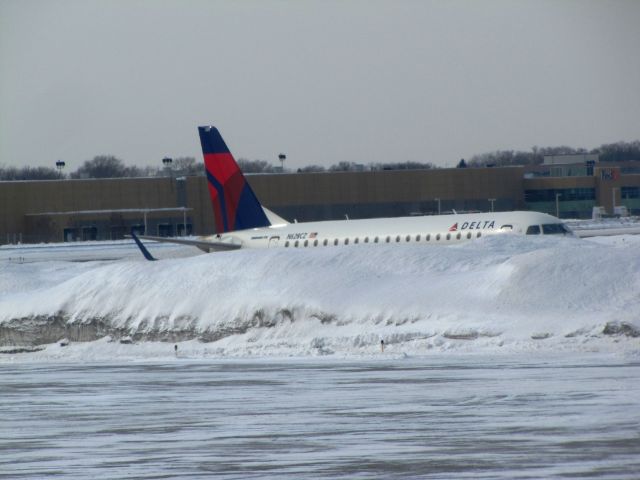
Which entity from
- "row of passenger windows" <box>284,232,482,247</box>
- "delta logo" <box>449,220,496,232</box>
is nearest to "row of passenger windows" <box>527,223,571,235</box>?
"delta logo" <box>449,220,496,232</box>

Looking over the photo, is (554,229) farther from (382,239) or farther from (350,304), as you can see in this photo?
A: (350,304)

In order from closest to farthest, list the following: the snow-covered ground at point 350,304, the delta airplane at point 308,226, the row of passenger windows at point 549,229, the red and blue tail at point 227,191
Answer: the snow-covered ground at point 350,304 < the row of passenger windows at point 549,229 < the delta airplane at point 308,226 < the red and blue tail at point 227,191

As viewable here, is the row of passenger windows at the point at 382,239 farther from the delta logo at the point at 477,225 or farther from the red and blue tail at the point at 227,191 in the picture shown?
the red and blue tail at the point at 227,191

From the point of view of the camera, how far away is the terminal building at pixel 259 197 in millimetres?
136625

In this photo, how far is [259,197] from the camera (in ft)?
463

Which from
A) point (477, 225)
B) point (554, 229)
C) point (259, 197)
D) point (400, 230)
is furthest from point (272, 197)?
point (554, 229)

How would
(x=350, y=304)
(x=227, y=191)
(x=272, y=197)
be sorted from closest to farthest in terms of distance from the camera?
(x=350, y=304) → (x=227, y=191) → (x=272, y=197)

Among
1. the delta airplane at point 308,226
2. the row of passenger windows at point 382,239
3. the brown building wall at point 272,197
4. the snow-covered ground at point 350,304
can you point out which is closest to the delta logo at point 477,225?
the delta airplane at point 308,226

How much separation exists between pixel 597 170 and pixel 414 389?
144441 millimetres

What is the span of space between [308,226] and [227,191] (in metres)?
5.62

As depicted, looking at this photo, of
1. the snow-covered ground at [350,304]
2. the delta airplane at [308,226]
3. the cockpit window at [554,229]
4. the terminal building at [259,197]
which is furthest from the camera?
the terminal building at [259,197]

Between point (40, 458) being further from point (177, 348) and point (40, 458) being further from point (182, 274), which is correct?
point (182, 274)

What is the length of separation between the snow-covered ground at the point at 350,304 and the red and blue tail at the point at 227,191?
17.2 meters

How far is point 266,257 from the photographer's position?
38688 mm
